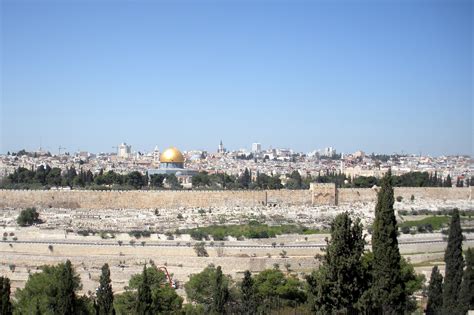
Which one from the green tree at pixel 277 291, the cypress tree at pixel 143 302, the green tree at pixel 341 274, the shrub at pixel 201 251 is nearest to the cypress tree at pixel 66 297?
the cypress tree at pixel 143 302

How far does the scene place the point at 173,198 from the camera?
39094 mm

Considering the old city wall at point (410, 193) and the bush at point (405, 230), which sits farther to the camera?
the old city wall at point (410, 193)

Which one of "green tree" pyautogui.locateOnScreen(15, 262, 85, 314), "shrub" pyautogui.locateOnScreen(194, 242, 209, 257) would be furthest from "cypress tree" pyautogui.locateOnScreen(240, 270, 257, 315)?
"shrub" pyautogui.locateOnScreen(194, 242, 209, 257)

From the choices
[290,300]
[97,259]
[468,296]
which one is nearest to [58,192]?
[97,259]

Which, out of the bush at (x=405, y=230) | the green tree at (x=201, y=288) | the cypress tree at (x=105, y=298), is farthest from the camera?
the bush at (x=405, y=230)

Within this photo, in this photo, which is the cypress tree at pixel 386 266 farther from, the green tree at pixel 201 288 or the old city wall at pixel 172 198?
the old city wall at pixel 172 198

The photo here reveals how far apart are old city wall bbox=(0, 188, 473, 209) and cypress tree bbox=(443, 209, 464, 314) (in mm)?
23419

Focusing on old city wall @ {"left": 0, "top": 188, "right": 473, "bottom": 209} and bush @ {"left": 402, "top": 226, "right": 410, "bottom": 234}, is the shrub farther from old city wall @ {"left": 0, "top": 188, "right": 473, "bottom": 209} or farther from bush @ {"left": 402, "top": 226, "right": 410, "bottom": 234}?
old city wall @ {"left": 0, "top": 188, "right": 473, "bottom": 209}

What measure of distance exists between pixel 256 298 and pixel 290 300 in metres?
1.12

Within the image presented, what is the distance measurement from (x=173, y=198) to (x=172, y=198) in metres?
0.05

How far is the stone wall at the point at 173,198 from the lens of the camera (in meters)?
38.4

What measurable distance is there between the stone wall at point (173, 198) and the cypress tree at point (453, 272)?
23.4 m

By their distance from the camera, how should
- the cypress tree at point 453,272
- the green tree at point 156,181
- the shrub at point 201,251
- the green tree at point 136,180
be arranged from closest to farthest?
the cypress tree at point 453,272
the shrub at point 201,251
the green tree at point 136,180
the green tree at point 156,181

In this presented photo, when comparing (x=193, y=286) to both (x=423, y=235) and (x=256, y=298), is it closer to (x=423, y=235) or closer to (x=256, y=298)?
(x=256, y=298)
